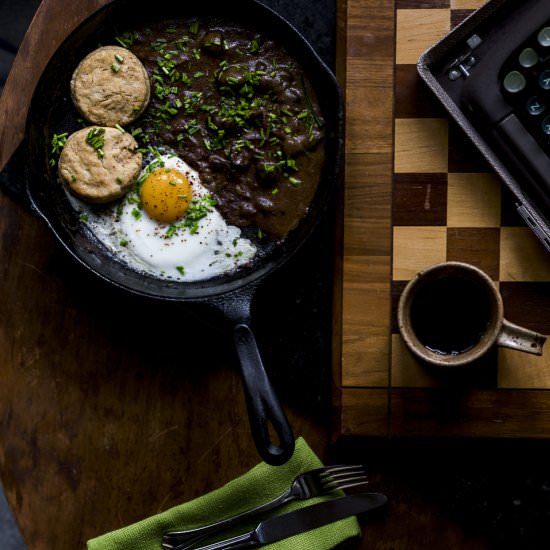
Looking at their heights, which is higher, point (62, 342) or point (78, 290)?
point (78, 290)

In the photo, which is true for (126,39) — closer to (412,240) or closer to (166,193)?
(166,193)

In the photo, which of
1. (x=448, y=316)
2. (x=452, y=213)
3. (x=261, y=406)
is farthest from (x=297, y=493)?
(x=452, y=213)

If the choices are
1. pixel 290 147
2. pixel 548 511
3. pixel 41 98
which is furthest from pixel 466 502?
pixel 41 98

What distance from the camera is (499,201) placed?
7.73 ft

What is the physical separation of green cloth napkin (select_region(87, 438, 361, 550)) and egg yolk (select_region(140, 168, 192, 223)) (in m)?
0.78

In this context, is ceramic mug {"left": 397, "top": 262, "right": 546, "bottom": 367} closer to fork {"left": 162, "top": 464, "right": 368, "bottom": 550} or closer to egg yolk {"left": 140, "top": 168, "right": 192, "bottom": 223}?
fork {"left": 162, "top": 464, "right": 368, "bottom": 550}

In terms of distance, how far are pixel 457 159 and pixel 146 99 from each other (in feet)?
3.05

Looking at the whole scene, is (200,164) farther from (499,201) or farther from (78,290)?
(499,201)

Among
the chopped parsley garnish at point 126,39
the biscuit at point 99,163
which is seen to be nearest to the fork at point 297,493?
the biscuit at point 99,163

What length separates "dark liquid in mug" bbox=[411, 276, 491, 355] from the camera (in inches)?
89.0

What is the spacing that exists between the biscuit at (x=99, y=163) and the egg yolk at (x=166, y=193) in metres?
0.06

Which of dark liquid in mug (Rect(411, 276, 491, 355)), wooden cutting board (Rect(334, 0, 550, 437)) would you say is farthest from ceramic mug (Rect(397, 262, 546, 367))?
wooden cutting board (Rect(334, 0, 550, 437))

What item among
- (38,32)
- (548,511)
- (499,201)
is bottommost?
(548,511)

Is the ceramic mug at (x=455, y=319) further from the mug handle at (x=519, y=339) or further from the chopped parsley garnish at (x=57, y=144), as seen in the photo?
the chopped parsley garnish at (x=57, y=144)
